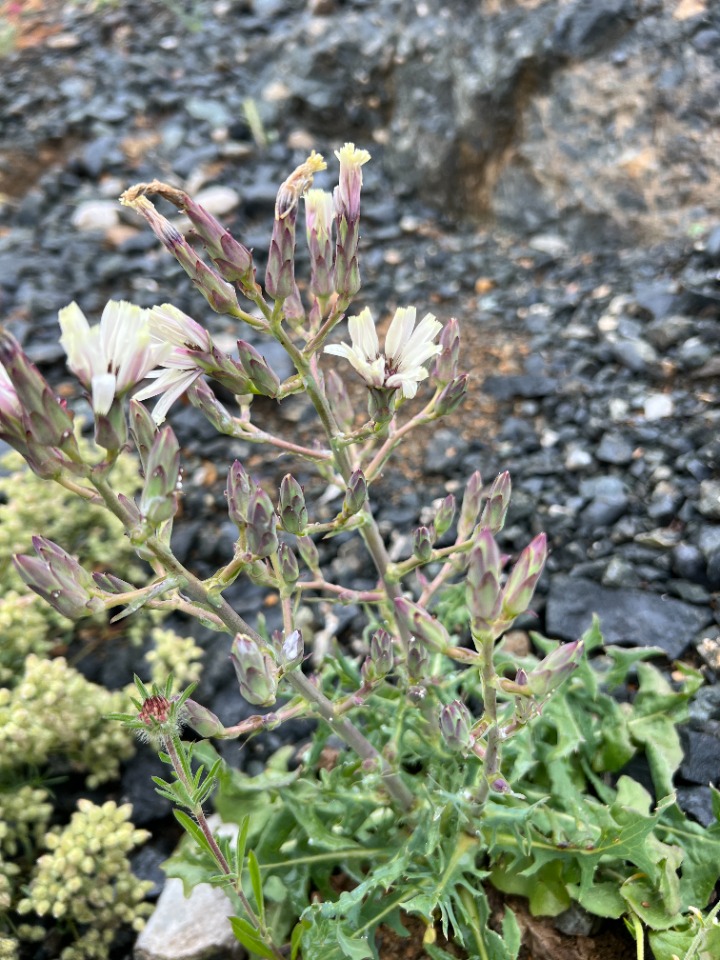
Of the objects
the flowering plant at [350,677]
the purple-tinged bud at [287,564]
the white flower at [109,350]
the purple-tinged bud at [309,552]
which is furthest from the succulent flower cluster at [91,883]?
the white flower at [109,350]

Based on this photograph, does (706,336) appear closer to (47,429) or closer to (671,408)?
(671,408)

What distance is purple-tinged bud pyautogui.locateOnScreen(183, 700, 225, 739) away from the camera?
205cm

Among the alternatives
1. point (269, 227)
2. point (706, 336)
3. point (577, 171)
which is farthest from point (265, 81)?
point (706, 336)

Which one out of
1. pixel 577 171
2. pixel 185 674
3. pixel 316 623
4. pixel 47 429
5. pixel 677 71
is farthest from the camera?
pixel 577 171

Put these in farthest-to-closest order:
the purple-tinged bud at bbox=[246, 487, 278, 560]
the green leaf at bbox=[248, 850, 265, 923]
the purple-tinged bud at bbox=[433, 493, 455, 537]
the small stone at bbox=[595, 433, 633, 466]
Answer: the small stone at bbox=[595, 433, 633, 466]
the purple-tinged bud at bbox=[433, 493, 455, 537]
the green leaf at bbox=[248, 850, 265, 923]
the purple-tinged bud at bbox=[246, 487, 278, 560]

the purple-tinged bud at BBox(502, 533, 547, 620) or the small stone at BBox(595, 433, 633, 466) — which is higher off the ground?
the purple-tinged bud at BBox(502, 533, 547, 620)

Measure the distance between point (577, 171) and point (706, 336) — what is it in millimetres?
1833

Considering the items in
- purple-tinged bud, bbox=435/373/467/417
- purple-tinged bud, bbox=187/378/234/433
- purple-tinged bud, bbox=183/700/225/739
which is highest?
purple-tinged bud, bbox=187/378/234/433

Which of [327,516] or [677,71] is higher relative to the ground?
[677,71]

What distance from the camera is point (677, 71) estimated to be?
5230 mm

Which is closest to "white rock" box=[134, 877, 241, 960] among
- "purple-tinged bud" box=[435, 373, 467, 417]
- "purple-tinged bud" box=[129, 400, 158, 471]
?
"purple-tinged bud" box=[129, 400, 158, 471]

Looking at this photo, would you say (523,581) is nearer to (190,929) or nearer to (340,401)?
(340,401)

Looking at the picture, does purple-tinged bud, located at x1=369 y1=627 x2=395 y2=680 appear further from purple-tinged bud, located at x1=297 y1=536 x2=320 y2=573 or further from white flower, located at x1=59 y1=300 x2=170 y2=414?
white flower, located at x1=59 y1=300 x2=170 y2=414

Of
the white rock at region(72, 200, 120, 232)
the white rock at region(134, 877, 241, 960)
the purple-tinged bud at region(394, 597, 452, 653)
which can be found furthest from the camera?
the white rock at region(72, 200, 120, 232)
